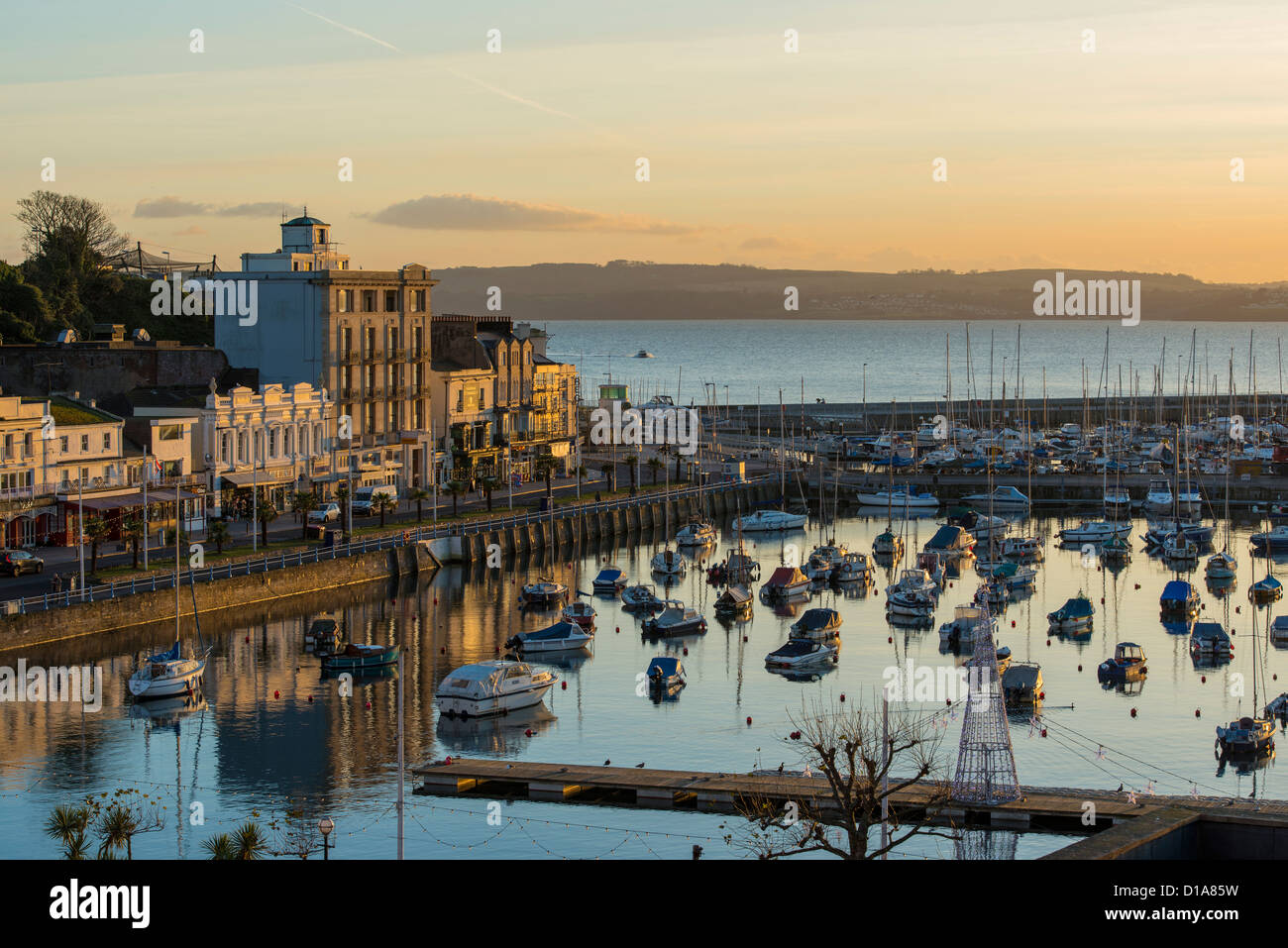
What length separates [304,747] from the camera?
48.0 metres

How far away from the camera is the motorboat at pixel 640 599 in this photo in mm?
74125

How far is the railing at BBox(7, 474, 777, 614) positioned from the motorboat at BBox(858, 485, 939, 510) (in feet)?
26.8

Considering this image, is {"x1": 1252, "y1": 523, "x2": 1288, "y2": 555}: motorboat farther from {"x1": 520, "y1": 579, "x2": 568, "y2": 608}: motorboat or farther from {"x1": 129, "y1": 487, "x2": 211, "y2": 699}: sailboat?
{"x1": 129, "y1": 487, "x2": 211, "y2": 699}: sailboat

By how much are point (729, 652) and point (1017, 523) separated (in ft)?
151

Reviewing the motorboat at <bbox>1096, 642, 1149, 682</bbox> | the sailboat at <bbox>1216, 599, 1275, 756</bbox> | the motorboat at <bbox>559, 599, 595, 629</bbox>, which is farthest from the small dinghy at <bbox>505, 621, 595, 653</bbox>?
the sailboat at <bbox>1216, 599, 1275, 756</bbox>

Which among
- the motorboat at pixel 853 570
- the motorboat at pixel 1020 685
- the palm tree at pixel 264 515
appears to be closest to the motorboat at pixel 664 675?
the motorboat at pixel 1020 685

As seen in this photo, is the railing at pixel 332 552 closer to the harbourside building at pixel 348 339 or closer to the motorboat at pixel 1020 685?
the harbourside building at pixel 348 339

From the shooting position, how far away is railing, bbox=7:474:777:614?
6191cm

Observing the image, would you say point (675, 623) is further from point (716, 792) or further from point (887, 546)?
point (716, 792)

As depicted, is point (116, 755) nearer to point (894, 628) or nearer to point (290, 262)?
point (894, 628)

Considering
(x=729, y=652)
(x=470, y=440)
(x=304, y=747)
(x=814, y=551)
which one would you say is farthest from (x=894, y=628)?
(x=470, y=440)

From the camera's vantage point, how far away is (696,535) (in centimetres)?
9438

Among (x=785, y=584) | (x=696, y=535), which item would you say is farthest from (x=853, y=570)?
(x=696, y=535)

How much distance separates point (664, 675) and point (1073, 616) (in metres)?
21.1
